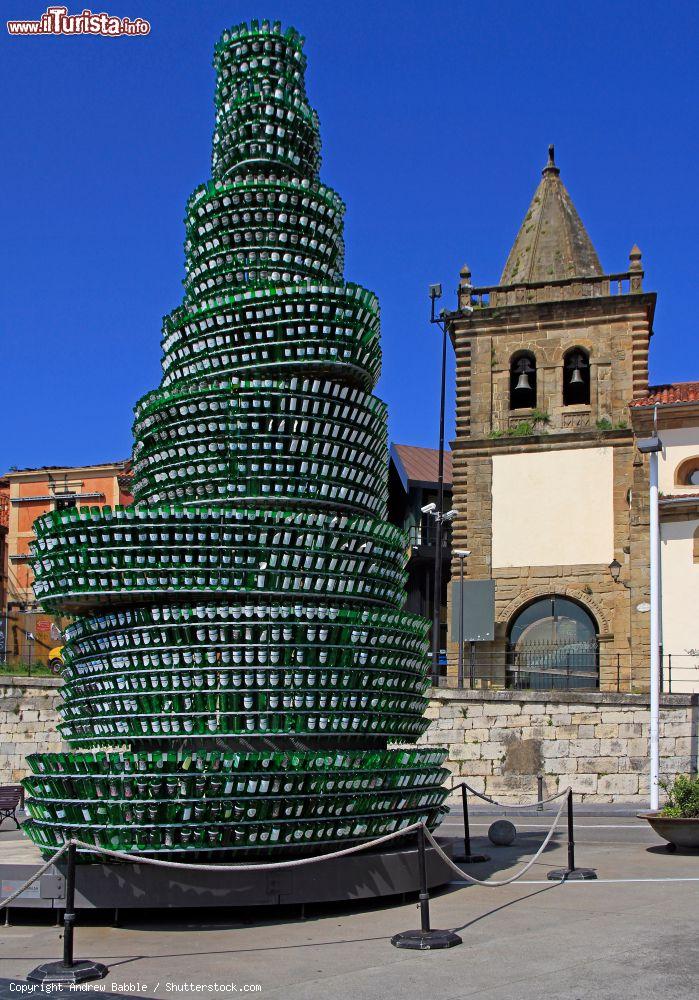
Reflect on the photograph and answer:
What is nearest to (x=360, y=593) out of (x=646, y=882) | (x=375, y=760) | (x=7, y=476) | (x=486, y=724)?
(x=375, y=760)

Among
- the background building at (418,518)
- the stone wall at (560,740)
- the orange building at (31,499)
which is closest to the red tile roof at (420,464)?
the background building at (418,518)

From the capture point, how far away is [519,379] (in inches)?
1224

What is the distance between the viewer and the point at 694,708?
2159cm

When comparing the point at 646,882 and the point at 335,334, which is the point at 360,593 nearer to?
the point at 335,334

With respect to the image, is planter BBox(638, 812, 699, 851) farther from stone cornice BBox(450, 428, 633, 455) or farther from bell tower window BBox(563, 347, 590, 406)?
bell tower window BBox(563, 347, 590, 406)

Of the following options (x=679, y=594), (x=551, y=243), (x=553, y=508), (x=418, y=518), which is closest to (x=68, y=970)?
(x=679, y=594)

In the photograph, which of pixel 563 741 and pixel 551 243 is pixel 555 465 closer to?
pixel 551 243

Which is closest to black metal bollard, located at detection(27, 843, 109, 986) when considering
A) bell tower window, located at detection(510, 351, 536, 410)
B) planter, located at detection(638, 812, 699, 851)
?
planter, located at detection(638, 812, 699, 851)

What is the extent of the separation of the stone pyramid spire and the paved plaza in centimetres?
2420

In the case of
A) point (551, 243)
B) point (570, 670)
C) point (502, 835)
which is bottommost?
point (502, 835)

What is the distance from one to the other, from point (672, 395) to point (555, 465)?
11.5ft

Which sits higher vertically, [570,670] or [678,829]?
[570,670]

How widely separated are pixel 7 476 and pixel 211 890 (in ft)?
121

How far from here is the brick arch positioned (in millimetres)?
28812
